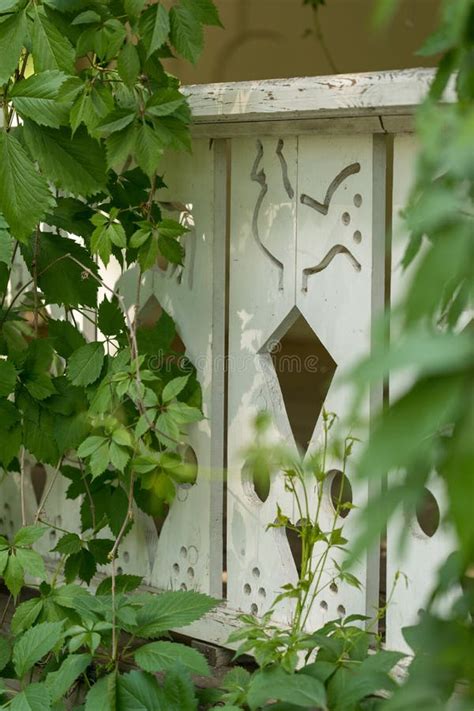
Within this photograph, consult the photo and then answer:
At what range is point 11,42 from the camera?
1898 millimetres

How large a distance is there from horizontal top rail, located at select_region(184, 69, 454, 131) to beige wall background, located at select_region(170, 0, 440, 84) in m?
4.03

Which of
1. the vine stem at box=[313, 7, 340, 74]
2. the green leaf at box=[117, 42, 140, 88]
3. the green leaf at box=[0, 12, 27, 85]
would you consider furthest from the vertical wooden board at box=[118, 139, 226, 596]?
the vine stem at box=[313, 7, 340, 74]

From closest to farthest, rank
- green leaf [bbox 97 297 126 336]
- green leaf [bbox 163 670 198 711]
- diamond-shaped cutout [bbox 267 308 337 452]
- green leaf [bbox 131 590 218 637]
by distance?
green leaf [bbox 163 670 198 711] < green leaf [bbox 131 590 218 637] < green leaf [bbox 97 297 126 336] < diamond-shaped cutout [bbox 267 308 337 452]

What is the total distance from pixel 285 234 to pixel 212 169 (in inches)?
9.5

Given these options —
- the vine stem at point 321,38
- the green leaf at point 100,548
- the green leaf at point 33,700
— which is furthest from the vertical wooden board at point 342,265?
the vine stem at point 321,38

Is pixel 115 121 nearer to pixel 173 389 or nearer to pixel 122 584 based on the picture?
pixel 173 389

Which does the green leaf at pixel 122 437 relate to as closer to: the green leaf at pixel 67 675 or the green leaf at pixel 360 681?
the green leaf at pixel 67 675

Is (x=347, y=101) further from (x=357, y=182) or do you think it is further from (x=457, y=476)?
(x=457, y=476)

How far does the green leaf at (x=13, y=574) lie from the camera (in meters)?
1.93

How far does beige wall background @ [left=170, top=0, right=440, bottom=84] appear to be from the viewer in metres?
6.19

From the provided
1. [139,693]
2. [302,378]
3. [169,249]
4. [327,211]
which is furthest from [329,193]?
[302,378]

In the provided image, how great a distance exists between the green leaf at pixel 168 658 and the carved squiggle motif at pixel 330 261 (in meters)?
0.66

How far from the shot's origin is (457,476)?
579mm

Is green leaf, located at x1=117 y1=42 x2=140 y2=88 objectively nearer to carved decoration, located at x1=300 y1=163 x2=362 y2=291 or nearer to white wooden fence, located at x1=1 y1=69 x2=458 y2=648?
white wooden fence, located at x1=1 y1=69 x2=458 y2=648
